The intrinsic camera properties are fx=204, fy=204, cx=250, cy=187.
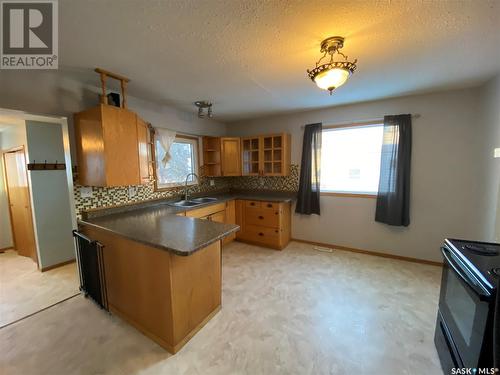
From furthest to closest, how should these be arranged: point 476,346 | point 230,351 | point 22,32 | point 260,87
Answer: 1. point 260,87
2. point 230,351
3. point 22,32
4. point 476,346

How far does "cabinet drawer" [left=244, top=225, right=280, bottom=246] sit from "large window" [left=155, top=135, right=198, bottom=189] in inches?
53.1

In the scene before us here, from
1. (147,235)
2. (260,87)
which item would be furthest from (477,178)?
(147,235)

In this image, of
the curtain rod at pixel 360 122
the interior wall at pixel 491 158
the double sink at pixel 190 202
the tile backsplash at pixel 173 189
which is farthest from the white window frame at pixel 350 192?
the double sink at pixel 190 202

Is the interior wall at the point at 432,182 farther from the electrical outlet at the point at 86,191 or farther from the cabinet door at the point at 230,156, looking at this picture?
the electrical outlet at the point at 86,191

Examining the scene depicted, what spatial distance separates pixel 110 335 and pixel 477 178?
430 cm

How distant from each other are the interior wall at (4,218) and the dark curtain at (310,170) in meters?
5.00

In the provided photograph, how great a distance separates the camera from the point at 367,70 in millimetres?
1976

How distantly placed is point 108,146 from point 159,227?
933 mm

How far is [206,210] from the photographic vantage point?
122 inches

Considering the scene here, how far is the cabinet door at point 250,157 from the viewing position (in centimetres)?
393

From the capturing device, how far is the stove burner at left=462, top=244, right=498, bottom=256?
131cm

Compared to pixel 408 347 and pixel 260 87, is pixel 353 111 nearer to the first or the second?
pixel 260 87

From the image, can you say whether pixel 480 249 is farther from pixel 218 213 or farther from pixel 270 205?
pixel 218 213

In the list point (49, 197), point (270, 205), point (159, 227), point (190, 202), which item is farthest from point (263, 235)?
point (49, 197)
